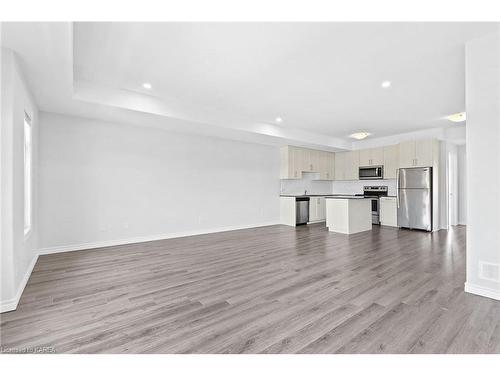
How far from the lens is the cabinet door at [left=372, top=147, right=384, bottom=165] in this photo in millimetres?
7352

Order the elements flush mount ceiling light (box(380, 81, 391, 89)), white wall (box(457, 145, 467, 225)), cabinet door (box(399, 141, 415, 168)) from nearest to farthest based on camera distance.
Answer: flush mount ceiling light (box(380, 81, 391, 89)), cabinet door (box(399, 141, 415, 168)), white wall (box(457, 145, 467, 225))

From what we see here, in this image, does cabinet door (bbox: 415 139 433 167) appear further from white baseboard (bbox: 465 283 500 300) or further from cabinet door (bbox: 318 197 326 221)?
white baseboard (bbox: 465 283 500 300)

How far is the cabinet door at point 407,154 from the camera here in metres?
6.64

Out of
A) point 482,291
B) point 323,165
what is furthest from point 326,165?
point 482,291

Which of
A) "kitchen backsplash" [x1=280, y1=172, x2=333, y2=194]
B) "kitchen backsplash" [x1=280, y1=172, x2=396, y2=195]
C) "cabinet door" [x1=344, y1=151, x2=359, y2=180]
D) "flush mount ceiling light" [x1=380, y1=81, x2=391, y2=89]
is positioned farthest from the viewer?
"cabinet door" [x1=344, y1=151, x2=359, y2=180]

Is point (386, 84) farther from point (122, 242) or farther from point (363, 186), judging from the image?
point (122, 242)

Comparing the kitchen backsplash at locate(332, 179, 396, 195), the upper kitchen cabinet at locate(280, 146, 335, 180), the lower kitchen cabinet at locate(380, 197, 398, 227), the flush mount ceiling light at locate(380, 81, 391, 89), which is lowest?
the lower kitchen cabinet at locate(380, 197, 398, 227)

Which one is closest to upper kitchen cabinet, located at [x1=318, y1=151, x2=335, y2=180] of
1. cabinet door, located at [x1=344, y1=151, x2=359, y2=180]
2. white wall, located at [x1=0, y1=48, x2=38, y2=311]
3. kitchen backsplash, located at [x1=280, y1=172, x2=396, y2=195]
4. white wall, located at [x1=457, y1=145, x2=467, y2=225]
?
kitchen backsplash, located at [x1=280, y1=172, x2=396, y2=195]

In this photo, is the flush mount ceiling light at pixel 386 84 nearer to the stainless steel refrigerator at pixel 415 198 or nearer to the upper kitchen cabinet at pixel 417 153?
the upper kitchen cabinet at pixel 417 153

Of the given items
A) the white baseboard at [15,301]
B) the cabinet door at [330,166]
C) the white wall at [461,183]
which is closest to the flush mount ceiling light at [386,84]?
the cabinet door at [330,166]

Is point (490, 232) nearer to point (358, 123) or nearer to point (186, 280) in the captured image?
point (186, 280)

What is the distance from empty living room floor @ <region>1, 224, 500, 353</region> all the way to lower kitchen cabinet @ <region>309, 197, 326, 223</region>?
3.39m

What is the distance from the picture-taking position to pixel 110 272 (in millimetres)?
3277

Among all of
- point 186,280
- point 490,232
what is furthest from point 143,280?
point 490,232
